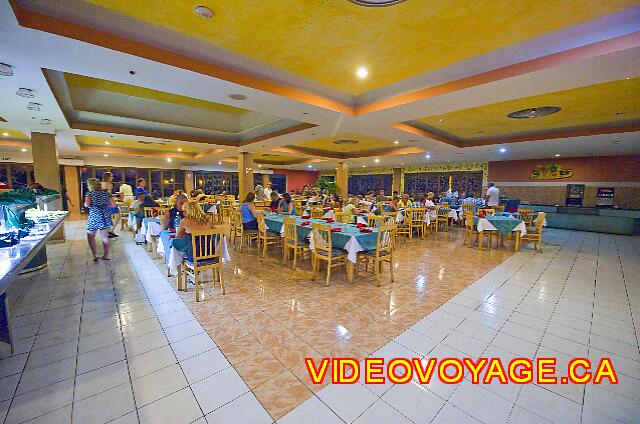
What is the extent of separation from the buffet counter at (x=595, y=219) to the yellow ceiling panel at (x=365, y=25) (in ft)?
31.4

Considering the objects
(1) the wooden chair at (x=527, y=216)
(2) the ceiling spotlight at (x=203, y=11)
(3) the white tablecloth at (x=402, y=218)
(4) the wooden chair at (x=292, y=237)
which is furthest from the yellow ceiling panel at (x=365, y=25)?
(1) the wooden chair at (x=527, y=216)

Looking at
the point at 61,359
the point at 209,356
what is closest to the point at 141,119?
the point at 61,359

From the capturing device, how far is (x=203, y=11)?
2598mm

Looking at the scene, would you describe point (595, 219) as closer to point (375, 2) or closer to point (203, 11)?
point (375, 2)

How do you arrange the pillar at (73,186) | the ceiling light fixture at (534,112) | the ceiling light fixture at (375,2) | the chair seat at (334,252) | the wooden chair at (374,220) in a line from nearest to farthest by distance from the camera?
the ceiling light fixture at (375,2)
the chair seat at (334,252)
the wooden chair at (374,220)
the ceiling light fixture at (534,112)
the pillar at (73,186)

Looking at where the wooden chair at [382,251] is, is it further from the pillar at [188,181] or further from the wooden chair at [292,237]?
the pillar at [188,181]

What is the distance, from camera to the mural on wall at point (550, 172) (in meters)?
11.0

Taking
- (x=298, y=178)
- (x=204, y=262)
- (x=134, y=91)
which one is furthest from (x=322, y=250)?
(x=298, y=178)

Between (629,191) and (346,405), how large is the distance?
13.8 metres

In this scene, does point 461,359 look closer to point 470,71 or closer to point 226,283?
point 226,283

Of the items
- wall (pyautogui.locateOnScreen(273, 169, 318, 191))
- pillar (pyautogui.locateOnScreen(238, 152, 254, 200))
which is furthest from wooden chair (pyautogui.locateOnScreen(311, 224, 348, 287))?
wall (pyautogui.locateOnScreen(273, 169, 318, 191))

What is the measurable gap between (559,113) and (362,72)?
4.73 meters

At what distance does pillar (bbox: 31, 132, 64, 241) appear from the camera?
6.45 metres

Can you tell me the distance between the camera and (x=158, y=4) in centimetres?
254
